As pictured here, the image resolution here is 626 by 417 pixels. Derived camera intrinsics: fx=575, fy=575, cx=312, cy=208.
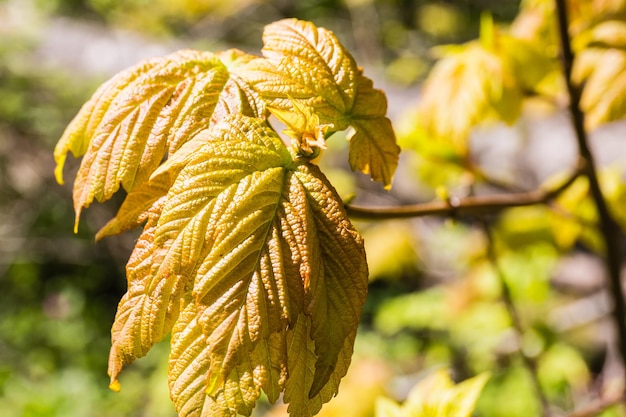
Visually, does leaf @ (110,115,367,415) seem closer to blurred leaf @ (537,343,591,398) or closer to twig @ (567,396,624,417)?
twig @ (567,396,624,417)

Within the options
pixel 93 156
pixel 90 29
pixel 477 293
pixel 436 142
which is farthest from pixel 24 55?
pixel 93 156

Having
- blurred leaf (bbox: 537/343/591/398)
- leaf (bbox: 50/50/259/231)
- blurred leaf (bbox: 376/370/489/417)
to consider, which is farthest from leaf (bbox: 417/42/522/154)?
blurred leaf (bbox: 537/343/591/398)

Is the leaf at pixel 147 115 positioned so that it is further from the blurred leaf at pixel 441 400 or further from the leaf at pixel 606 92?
the leaf at pixel 606 92

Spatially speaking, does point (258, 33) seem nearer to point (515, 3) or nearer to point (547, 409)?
point (515, 3)

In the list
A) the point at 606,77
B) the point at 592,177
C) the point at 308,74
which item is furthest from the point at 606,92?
the point at 308,74

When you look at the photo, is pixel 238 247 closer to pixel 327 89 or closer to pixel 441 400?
pixel 327 89

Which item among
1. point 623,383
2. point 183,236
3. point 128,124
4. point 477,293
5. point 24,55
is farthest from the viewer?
point 24,55
